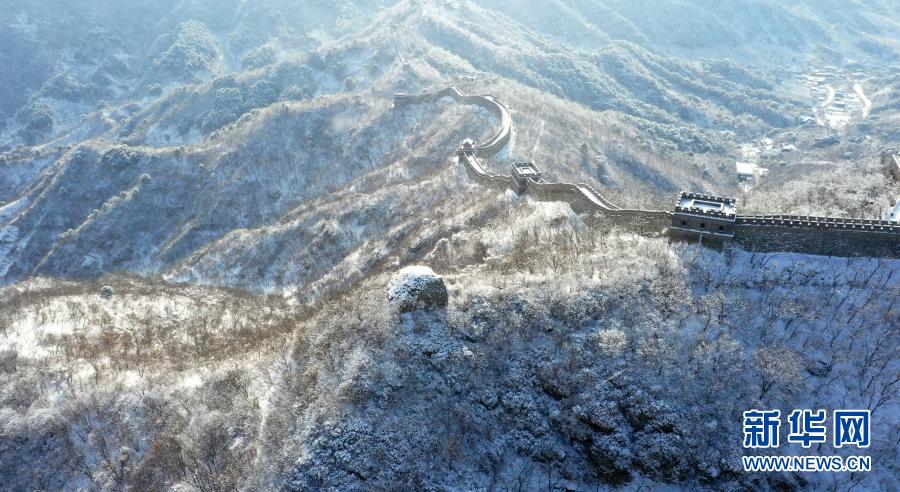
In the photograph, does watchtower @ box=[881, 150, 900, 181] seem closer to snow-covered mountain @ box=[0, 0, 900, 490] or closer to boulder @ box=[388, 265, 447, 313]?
snow-covered mountain @ box=[0, 0, 900, 490]

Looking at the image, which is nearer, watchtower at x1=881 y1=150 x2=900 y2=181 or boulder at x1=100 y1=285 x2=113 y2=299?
watchtower at x1=881 y1=150 x2=900 y2=181

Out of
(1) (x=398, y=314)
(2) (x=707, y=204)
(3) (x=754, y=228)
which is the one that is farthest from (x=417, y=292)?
(3) (x=754, y=228)

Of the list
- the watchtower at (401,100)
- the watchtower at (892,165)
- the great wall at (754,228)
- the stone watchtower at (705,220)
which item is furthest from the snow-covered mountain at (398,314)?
the watchtower at (401,100)

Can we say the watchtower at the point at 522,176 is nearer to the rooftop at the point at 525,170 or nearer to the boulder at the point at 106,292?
the rooftop at the point at 525,170

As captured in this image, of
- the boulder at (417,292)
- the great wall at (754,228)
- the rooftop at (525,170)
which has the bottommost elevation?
the boulder at (417,292)

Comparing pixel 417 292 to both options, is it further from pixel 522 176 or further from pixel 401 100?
pixel 401 100

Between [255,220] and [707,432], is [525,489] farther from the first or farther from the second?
[255,220]

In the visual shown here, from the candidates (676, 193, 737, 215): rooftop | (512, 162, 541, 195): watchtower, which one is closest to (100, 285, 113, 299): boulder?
(512, 162, 541, 195): watchtower
